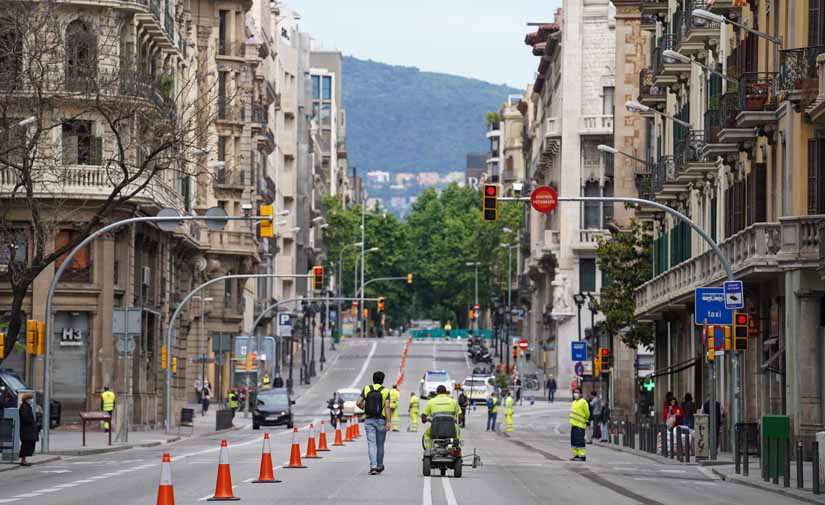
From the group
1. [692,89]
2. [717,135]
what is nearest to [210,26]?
[692,89]

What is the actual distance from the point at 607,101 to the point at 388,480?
8031cm

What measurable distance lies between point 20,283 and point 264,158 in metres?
72.1

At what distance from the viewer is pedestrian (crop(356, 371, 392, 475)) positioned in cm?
3219

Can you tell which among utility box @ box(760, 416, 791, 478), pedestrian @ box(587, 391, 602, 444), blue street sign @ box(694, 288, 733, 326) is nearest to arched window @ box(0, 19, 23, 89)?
blue street sign @ box(694, 288, 733, 326)

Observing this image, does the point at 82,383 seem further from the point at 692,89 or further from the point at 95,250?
the point at 692,89

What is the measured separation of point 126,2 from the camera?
6241cm

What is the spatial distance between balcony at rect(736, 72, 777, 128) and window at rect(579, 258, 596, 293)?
65000 mm

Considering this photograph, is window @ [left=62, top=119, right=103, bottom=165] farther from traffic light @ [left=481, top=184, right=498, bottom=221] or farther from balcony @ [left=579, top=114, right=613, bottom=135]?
balcony @ [left=579, top=114, right=613, bottom=135]

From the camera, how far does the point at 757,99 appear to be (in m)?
44.0

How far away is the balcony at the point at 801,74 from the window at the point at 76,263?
1107 inches

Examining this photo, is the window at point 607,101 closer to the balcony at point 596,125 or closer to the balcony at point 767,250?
the balcony at point 596,125

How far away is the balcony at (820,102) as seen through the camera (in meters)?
38.1

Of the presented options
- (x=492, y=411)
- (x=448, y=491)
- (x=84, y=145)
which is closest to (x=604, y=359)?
(x=492, y=411)

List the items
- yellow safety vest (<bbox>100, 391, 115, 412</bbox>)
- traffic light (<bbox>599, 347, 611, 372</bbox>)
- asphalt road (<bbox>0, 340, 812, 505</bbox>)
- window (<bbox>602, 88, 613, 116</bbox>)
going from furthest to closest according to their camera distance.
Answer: window (<bbox>602, 88, 613, 116</bbox>) < traffic light (<bbox>599, 347, 611, 372</bbox>) < yellow safety vest (<bbox>100, 391, 115, 412</bbox>) < asphalt road (<bbox>0, 340, 812, 505</bbox>)
